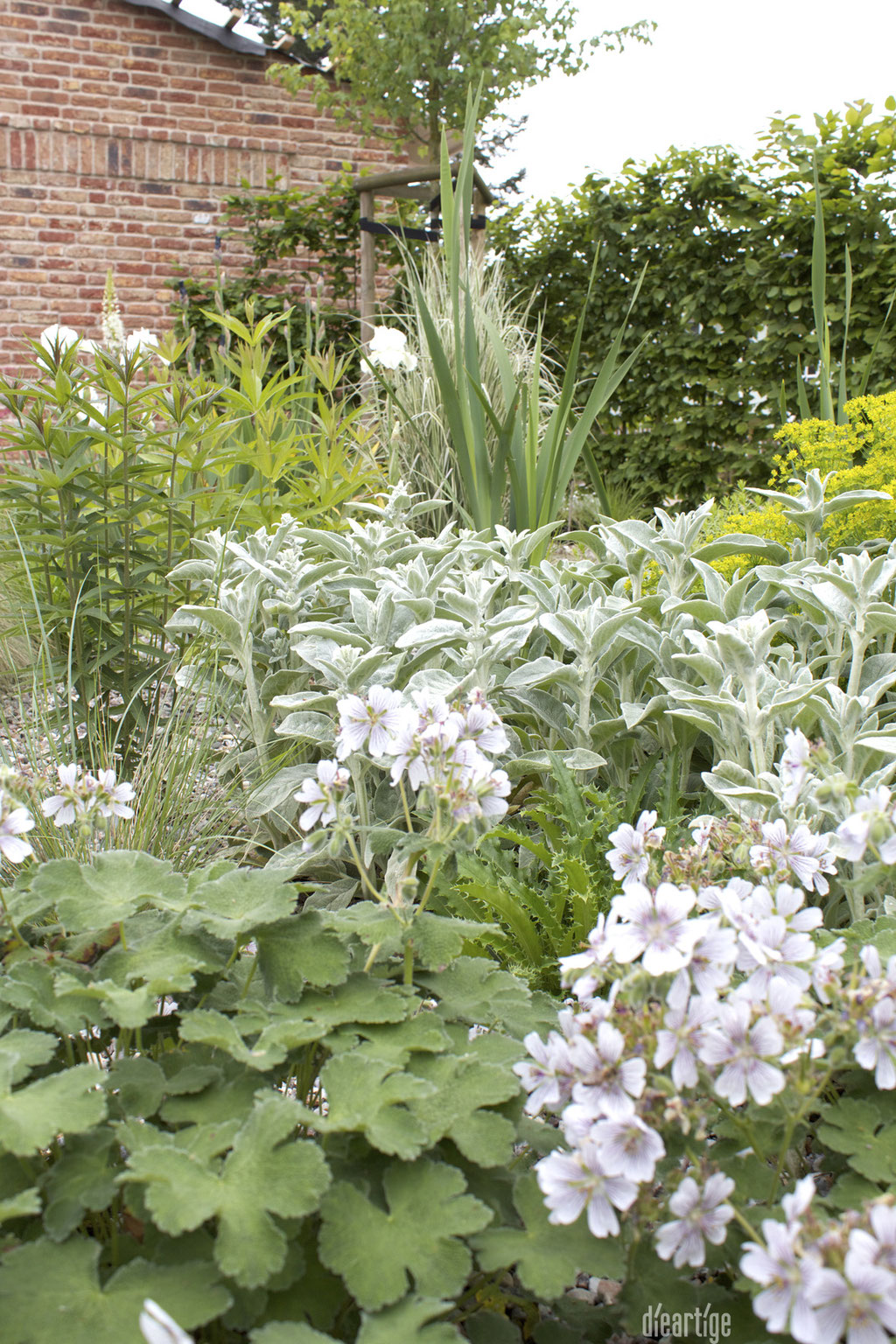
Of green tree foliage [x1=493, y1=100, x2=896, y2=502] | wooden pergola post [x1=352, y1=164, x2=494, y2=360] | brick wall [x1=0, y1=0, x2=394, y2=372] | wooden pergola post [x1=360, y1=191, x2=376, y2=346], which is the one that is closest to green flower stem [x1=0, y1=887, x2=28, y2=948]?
green tree foliage [x1=493, y1=100, x2=896, y2=502]

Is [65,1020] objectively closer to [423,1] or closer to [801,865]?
[801,865]

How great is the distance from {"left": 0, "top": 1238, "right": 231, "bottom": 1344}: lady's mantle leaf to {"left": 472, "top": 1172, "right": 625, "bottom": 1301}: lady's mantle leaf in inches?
7.3

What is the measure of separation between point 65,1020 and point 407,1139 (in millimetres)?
301

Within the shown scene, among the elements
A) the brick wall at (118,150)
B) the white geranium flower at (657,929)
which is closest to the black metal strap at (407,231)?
the brick wall at (118,150)

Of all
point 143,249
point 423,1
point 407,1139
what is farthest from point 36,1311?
point 143,249

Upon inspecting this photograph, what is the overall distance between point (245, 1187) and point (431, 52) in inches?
298

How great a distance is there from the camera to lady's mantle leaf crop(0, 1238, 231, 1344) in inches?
22.6

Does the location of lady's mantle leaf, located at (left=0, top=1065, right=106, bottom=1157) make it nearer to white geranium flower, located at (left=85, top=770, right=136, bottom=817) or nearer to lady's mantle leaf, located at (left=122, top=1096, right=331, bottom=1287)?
lady's mantle leaf, located at (left=122, top=1096, right=331, bottom=1287)

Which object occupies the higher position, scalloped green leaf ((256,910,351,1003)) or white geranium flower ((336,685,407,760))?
white geranium flower ((336,685,407,760))

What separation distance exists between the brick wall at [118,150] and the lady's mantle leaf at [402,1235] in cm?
814

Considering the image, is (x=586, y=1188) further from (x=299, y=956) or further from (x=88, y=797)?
(x=88, y=797)

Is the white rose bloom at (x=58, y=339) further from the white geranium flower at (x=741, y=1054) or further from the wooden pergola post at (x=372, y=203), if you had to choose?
the wooden pergola post at (x=372, y=203)

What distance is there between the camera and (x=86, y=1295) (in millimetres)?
598

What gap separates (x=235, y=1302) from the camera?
63 cm
